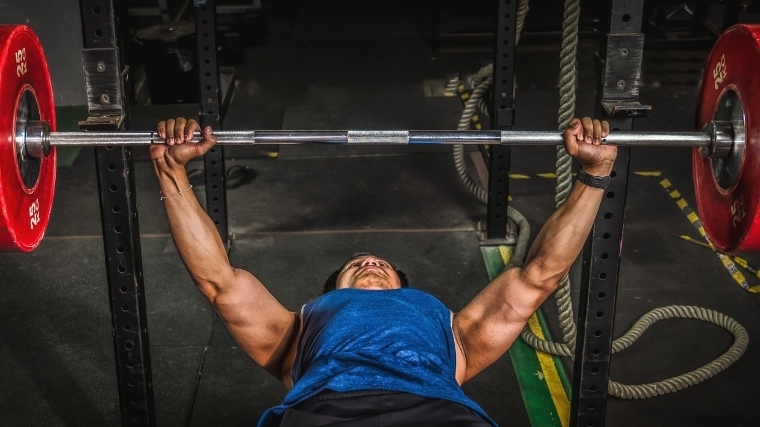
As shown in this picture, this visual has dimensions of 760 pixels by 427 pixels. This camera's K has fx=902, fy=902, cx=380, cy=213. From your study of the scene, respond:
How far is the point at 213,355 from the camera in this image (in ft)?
12.5

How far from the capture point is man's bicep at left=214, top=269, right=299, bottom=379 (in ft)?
8.43

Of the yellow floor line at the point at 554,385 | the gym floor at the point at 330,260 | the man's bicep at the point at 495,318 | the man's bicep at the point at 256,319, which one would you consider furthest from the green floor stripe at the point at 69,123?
the man's bicep at the point at 495,318

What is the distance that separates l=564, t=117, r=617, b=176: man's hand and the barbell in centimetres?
3

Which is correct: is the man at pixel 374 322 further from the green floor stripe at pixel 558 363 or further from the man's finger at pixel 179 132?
the green floor stripe at pixel 558 363

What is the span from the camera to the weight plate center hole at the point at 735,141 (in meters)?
2.33

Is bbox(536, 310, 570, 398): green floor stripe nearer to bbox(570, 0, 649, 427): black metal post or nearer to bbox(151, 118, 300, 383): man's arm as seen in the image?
bbox(570, 0, 649, 427): black metal post

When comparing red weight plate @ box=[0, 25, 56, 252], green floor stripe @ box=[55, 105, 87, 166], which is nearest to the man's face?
red weight plate @ box=[0, 25, 56, 252]

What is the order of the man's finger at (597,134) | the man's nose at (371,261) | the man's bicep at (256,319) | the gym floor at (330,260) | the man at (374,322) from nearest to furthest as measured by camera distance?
the man at (374,322)
the man's finger at (597,134)
the man's bicep at (256,319)
the man's nose at (371,261)
the gym floor at (330,260)

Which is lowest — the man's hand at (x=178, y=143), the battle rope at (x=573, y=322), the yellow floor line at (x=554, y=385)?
the yellow floor line at (x=554, y=385)

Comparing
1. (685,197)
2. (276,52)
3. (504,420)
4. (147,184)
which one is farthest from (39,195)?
(276,52)

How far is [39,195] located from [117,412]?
49.8 inches

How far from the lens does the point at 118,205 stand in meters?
2.55

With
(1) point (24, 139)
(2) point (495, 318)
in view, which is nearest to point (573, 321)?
(2) point (495, 318)

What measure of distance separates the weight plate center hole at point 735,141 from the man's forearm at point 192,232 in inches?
54.7
